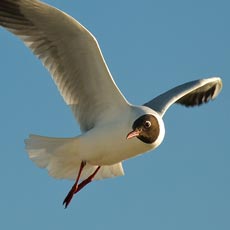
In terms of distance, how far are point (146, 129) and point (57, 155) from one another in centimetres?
119

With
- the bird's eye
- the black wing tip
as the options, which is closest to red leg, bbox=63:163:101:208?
the bird's eye

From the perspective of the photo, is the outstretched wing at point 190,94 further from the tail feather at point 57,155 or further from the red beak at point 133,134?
the tail feather at point 57,155

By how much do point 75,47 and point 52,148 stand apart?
1.18 m

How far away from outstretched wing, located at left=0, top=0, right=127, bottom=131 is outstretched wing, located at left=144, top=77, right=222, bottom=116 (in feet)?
2.06

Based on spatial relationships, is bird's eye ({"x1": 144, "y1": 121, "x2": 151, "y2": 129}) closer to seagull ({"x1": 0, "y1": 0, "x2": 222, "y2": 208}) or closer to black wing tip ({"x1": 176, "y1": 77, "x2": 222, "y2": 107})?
seagull ({"x1": 0, "y1": 0, "x2": 222, "y2": 208})

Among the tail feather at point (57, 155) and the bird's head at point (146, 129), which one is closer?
the bird's head at point (146, 129)

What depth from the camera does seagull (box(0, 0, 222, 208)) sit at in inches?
428

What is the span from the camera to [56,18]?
35.6 feet

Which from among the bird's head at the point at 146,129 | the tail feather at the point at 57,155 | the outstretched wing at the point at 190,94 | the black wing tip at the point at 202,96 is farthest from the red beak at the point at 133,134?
the black wing tip at the point at 202,96

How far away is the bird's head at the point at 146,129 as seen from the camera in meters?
10.8

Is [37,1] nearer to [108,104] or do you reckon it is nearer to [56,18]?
[56,18]

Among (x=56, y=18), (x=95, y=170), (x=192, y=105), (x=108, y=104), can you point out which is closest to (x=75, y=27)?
(x=56, y=18)

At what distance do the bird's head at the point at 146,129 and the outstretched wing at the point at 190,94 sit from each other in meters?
0.39

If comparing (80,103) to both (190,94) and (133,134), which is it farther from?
(190,94)
